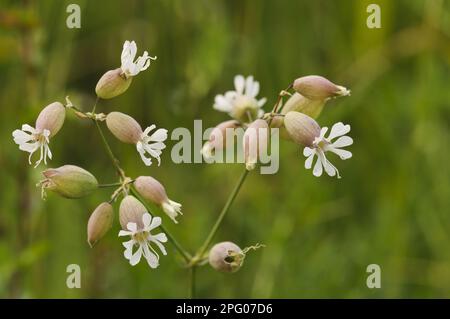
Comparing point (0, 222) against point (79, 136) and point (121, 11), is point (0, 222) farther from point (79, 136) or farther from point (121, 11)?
point (121, 11)

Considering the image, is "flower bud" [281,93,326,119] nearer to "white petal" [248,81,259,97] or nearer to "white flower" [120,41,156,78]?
"white petal" [248,81,259,97]

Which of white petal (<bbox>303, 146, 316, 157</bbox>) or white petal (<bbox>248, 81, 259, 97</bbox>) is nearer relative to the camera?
white petal (<bbox>303, 146, 316, 157</bbox>)

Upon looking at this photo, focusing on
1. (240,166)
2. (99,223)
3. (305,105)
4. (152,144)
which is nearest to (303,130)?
(305,105)

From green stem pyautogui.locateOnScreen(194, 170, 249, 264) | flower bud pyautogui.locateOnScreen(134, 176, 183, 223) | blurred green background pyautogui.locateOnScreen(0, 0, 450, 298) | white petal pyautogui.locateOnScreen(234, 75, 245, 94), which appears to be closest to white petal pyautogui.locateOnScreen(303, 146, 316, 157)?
green stem pyautogui.locateOnScreen(194, 170, 249, 264)

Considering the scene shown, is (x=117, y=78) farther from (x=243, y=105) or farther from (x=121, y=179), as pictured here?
(x=243, y=105)

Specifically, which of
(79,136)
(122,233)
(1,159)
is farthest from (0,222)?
(122,233)
